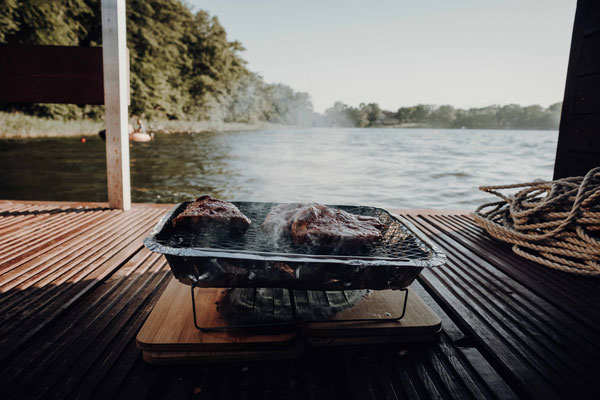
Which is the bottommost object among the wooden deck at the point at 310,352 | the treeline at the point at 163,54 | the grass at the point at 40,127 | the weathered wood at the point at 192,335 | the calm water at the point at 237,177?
the calm water at the point at 237,177

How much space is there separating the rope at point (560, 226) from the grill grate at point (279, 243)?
1.69 meters

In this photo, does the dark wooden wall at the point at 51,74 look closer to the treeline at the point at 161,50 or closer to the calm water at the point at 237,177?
the calm water at the point at 237,177

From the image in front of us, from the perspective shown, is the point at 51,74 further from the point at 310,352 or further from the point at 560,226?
the point at 560,226

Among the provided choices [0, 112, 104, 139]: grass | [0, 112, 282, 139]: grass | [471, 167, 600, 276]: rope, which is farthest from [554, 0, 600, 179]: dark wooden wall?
[0, 112, 104, 139]: grass

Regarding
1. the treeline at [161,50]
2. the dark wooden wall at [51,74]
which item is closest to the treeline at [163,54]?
the treeline at [161,50]

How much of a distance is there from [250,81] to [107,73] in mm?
47590

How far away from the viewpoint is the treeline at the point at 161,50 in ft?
66.3

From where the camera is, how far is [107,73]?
13.6 ft

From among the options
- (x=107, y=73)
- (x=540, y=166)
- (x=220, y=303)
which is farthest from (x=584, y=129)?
(x=540, y=166)

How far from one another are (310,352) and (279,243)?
61 centimetres

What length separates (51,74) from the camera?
4.26 meters

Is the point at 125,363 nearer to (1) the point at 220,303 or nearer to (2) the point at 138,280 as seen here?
(1) the point at 220,303

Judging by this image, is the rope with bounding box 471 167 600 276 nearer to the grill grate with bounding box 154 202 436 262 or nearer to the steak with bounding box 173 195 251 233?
the grill grate with bounding box 154 202 436 262

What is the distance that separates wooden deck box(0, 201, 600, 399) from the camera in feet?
4.99
